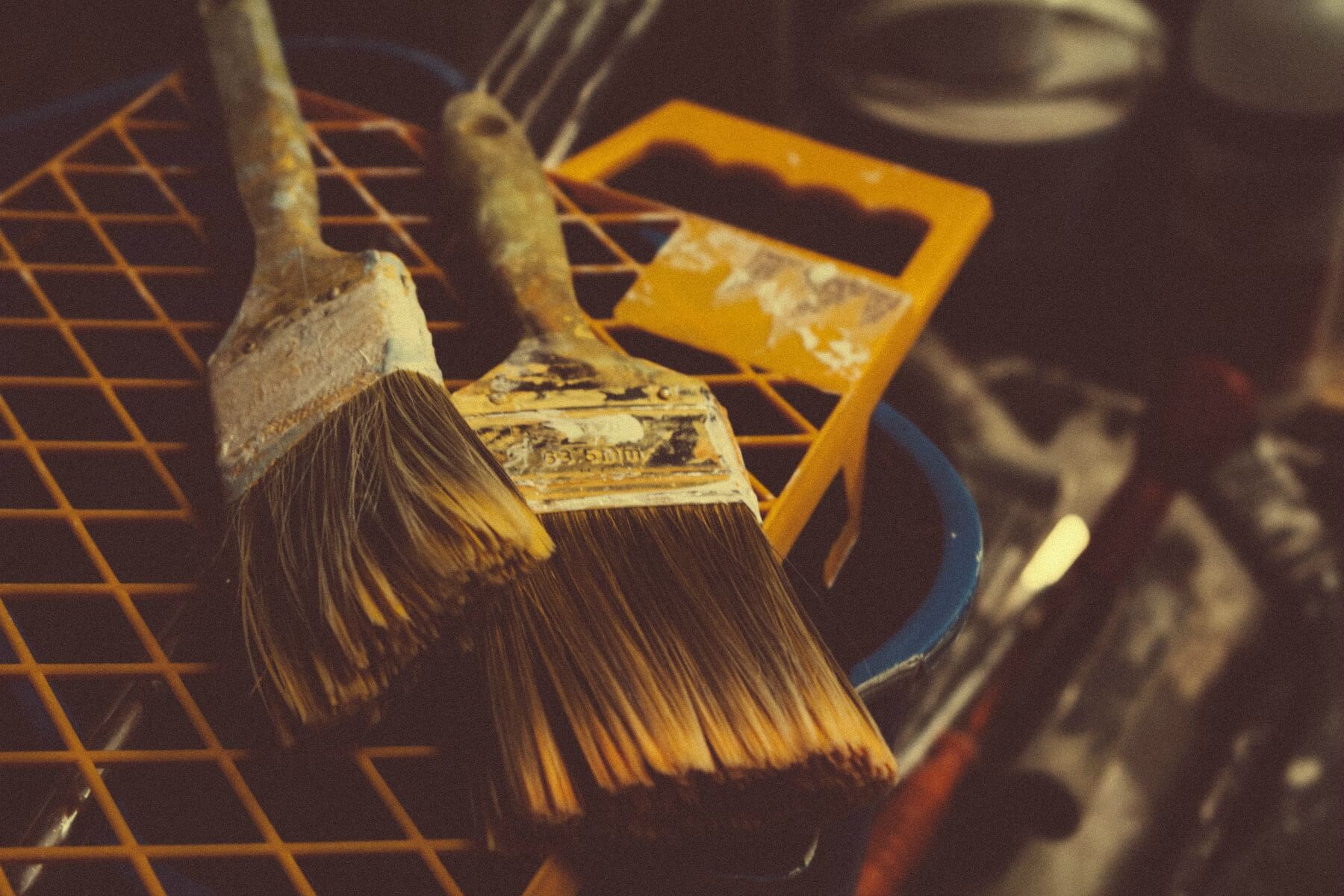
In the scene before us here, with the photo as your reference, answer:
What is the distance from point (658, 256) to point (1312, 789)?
101 centimetres

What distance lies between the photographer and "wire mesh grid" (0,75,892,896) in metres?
0.53

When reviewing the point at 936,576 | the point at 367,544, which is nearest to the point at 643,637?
the point at 367,544

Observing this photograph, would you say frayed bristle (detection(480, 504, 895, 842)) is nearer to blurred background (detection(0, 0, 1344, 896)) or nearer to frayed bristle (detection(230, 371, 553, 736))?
frayed bristle (detection(230, 371, 553, 736))

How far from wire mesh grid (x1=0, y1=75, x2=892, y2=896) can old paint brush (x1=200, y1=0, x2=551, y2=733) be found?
53 millimetres

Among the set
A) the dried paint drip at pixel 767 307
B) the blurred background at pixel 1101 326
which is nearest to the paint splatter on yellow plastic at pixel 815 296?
the dried paint drip at pixel 767 307

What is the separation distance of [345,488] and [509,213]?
0.97 ft

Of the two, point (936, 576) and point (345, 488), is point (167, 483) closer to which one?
point (345, 488)

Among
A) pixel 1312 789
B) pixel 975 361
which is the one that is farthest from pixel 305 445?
pixel 975 361

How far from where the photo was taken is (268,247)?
73 cm

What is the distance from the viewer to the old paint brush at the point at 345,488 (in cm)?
49

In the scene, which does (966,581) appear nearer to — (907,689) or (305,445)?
(907,689)

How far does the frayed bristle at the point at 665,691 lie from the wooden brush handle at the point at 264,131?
313 mm

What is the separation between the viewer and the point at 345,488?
1.76 ft

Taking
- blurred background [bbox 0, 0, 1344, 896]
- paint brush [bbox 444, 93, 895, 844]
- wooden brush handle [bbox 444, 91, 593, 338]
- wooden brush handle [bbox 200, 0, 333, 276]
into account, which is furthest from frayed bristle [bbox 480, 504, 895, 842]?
blurred background [bbox 0, 0, 1344, 896]
